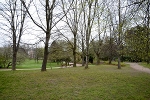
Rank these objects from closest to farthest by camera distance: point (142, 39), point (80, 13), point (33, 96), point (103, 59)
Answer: point (33, 96) → point (142, 39) → point (80, 13) → point (103, 59)

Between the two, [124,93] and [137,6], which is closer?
[137,6]

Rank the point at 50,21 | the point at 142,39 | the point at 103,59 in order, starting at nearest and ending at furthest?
the point at 142,39 < the point at 50,21 < the point at 103,59

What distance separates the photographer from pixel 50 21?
12.2 meters

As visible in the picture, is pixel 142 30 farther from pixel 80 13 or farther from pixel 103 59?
pixel 103 59

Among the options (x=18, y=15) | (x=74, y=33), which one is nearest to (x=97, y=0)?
(x=74, y=33)

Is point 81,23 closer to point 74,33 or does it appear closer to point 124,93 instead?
point 74,33

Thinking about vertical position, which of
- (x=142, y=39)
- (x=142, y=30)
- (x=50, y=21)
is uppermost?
(x=50, y=21)

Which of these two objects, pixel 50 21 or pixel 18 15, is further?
pixel 18 15

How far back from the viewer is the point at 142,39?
7508 mm

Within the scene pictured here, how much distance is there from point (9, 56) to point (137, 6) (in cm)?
3424

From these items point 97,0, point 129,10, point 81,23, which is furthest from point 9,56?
point 129,10

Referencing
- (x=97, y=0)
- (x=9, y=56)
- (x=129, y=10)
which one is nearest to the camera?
(x=129, y=10)

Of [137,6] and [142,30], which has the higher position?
[137,6]

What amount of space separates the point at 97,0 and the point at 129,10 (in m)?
13.2
